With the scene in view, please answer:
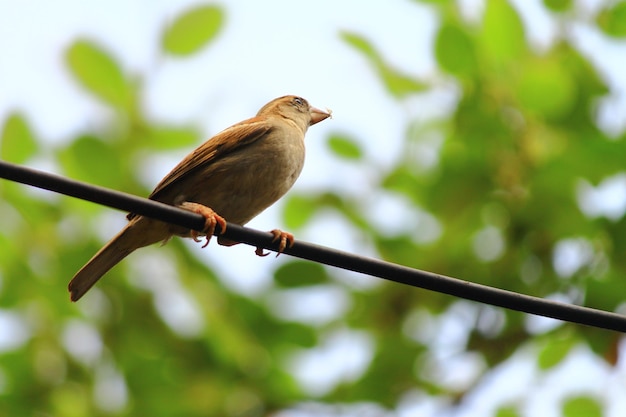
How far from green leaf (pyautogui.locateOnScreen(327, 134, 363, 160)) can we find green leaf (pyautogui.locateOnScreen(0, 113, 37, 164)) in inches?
63.0

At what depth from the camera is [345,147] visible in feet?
18.0

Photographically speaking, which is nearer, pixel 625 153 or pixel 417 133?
pixel 625 153

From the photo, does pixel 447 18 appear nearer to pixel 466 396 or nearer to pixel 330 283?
pixel 330 283

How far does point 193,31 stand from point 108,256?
Answer: 4.27ft

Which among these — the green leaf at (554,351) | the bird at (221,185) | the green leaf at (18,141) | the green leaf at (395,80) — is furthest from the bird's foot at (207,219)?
the green leaf at (554,351)

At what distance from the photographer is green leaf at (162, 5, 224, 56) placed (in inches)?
209

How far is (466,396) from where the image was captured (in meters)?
5.25

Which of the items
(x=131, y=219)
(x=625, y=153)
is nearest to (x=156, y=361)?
(x=131, y=219)

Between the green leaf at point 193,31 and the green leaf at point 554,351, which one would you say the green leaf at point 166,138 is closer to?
the green leaf at point 193,31

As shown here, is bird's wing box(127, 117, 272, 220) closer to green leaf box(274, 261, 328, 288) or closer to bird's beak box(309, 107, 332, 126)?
green leaf box(274, 261, 328, 288)

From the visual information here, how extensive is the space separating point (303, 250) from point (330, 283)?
2120mm

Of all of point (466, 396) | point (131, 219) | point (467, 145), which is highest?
point (467, 145)

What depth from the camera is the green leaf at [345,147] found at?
18.0 ft

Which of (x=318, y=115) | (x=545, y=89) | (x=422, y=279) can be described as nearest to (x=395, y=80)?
(x=545, y=89)
